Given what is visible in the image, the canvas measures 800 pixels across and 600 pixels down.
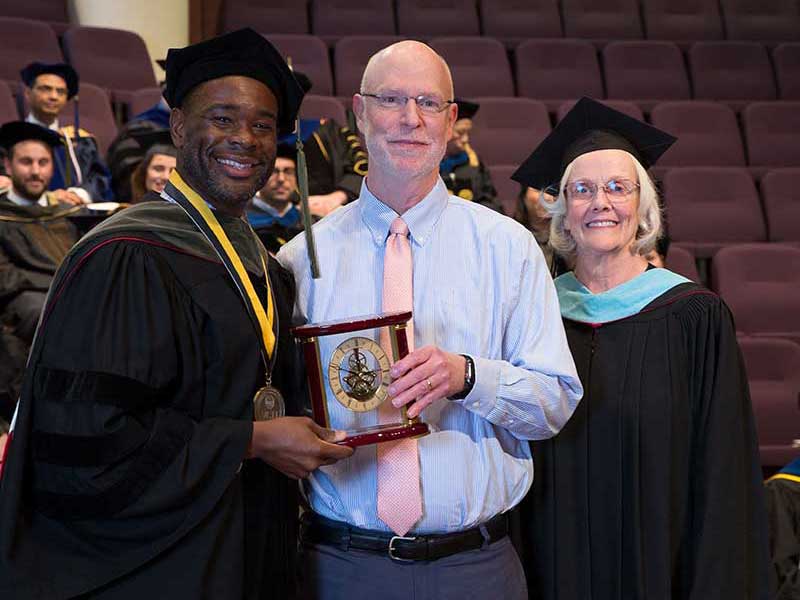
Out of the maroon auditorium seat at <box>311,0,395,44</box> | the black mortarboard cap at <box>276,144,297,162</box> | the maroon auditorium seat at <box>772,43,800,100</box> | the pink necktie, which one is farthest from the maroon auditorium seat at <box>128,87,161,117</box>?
the pink necktie

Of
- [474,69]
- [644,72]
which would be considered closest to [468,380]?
[474,69]

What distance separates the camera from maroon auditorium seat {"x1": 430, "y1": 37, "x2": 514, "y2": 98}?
25.3 feet

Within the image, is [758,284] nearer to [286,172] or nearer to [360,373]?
[286,172]

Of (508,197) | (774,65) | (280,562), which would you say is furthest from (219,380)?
(774,65)

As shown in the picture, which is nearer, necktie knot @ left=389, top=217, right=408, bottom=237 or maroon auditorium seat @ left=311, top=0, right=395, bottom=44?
necktie knot @ left=389, top=217, right=408, bottom=237

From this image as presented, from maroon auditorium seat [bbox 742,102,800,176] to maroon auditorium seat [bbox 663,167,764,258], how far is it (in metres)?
0.90

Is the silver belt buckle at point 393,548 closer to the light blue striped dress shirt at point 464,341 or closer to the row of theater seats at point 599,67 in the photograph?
the light blue striped dress shirt at point 464,341

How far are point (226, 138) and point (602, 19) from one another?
738 centimetres

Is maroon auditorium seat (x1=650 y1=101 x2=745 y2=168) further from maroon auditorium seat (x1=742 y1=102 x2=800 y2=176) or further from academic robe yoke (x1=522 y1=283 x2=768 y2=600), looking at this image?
academic robe yoke (x1=522 y1=283 x2=768 y2=600)

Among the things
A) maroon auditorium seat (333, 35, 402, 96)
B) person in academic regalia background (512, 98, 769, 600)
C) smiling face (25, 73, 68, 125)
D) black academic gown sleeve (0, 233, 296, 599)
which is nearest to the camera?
black academic gown sleeve (0, 233, 296, 599)

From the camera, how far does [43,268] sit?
5.27 metres

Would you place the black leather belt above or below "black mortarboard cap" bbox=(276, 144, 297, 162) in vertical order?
below

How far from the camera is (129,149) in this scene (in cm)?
596

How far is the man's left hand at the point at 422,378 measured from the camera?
6.30 feet
